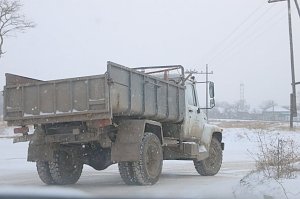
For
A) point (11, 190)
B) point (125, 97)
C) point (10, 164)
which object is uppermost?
point (125, 97)

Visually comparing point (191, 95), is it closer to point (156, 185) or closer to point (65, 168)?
point (156, 185)

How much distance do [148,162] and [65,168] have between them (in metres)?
2.05

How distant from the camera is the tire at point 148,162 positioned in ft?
32.5

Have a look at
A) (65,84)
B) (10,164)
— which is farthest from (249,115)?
(65,84)

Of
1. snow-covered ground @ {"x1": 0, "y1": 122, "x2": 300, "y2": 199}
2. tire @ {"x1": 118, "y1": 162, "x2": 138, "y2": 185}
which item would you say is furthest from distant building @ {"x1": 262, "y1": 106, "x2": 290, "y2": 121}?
tire @ {"x1": 118, "y1": 162, "x2": 138, "y2": 185}

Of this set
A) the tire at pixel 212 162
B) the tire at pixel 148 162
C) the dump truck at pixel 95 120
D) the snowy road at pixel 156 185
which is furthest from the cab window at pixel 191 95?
the tire at pixel 148 162

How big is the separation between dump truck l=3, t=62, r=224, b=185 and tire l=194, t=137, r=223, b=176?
1.89 m

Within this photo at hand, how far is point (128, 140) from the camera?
32.4 ft

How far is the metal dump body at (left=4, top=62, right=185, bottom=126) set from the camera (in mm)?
9211

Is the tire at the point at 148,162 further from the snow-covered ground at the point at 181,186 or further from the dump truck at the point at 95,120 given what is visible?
the snow-covered ground at the point at 181,186

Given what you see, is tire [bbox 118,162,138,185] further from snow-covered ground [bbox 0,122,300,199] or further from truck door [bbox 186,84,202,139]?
truck door [bbox 186,84,202,139]

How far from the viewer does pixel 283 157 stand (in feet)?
30.2

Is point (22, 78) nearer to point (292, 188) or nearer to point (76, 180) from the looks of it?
point (76, 180)

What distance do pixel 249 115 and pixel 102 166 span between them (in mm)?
113502
